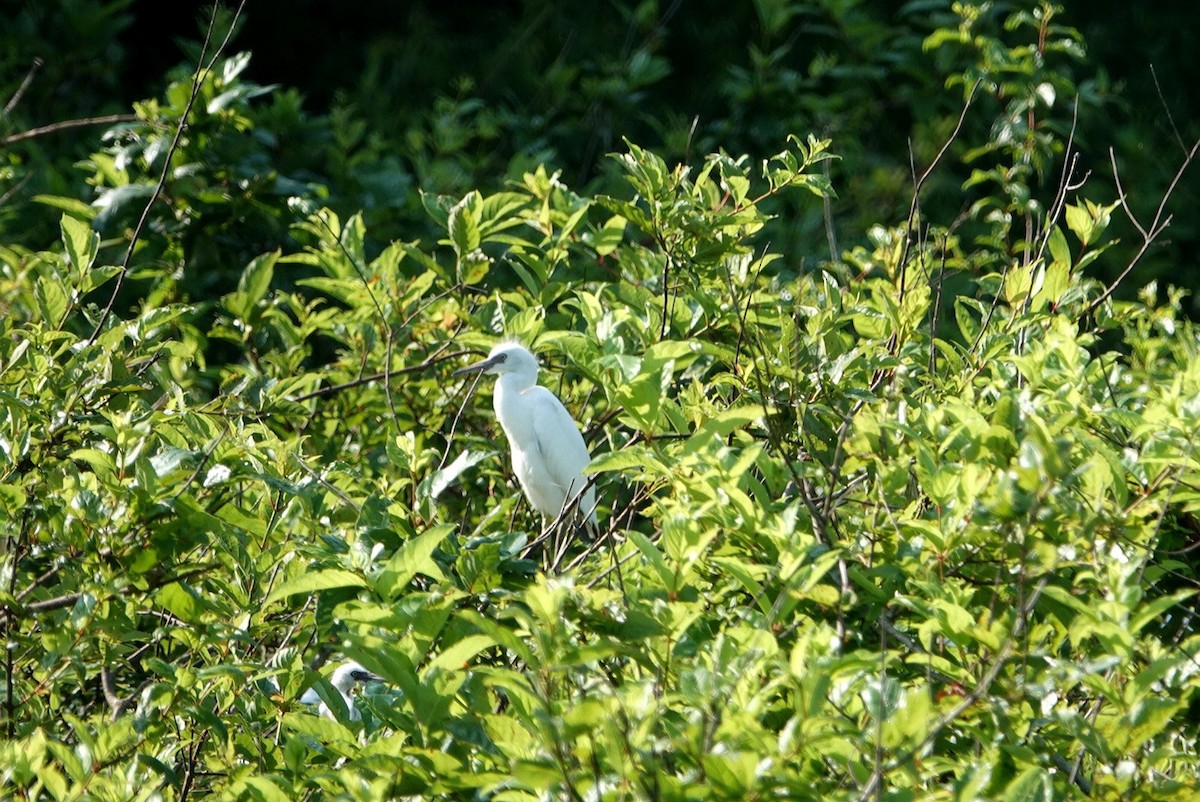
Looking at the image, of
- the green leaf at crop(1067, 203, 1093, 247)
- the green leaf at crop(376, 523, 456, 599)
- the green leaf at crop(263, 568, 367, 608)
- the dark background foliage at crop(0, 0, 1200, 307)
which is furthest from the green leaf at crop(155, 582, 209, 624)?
the dark background foliage at crop(0, 0, 1200, 307)

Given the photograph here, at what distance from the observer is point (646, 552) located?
1.90 m

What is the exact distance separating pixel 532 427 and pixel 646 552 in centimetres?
213

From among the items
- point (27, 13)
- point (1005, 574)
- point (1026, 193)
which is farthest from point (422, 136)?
point (1005, 574)

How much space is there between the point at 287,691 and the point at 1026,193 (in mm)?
2617

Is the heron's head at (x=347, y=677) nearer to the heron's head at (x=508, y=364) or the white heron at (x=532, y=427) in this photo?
the white heron at (x=532, y=427)

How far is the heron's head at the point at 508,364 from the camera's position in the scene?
3604mm

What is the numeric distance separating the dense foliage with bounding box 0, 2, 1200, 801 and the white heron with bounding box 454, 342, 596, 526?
0.37 feet

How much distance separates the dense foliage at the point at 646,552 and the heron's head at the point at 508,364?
8cm

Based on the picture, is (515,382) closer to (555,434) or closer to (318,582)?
(555,434)

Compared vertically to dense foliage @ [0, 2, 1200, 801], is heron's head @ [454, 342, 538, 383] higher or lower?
lower

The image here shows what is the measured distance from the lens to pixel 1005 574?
196cm

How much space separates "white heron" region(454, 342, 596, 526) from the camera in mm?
Result: 3689

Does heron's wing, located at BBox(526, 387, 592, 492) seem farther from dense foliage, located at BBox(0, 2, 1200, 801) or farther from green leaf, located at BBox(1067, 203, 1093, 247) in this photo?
green leaf, located at BBox(1067, 203, 1093, 247)

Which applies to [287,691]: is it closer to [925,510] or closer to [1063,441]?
[925,510]
